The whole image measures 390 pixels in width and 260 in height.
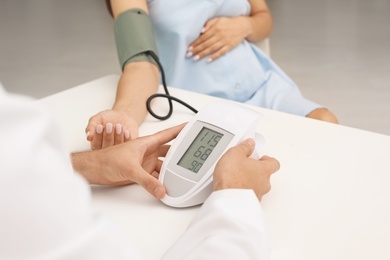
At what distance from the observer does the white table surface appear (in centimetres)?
89

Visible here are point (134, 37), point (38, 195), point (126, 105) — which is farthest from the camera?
point (134, 37)

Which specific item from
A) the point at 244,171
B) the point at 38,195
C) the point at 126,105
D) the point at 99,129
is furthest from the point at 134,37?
the point at 38,195

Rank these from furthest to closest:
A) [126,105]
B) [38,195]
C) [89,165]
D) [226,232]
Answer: [126,105]
[89,165]
[226,232]
[38,195]

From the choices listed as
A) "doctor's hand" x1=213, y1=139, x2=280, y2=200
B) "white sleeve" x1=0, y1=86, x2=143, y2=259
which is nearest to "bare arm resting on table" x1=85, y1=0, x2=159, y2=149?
"doctor's hand" x1=213, y1=139, x2=280, y2=200

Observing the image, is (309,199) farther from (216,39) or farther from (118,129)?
(216,39)

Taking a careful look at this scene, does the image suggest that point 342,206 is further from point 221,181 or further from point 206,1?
point 206,1

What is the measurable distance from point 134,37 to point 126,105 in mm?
224

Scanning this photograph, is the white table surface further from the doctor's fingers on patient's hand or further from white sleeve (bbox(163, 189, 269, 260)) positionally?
the doctor's fingers on patient's hand

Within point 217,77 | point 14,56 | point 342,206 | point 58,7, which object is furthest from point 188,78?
point 58,7

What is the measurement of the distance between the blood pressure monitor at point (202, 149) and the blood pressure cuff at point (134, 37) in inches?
17.3

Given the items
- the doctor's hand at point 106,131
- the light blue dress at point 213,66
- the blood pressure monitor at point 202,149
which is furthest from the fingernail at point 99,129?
the light blue dress at point 213,66

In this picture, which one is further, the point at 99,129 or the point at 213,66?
the point at 213,66

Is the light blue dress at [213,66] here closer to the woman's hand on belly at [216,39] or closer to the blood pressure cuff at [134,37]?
the woman's hand on belly at [216,39]

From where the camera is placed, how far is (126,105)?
1.31m
